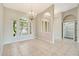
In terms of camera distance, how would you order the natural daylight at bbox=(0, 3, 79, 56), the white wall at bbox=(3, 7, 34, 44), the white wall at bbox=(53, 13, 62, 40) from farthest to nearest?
the white wall at bbox=(3, 7, 34, 44), the white wall at bbox=(53, 13, 62, 40), the natural daylight at bbox=(0, 3, 79, 56)

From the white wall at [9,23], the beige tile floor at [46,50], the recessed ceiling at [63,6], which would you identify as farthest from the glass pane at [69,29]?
the white wall at [9,23]

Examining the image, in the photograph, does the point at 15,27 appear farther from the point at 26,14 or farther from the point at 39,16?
the point at 39,16

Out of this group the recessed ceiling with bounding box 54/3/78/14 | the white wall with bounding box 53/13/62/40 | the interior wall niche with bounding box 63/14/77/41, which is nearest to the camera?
Result: the recessed ceiling with bounding box 54/3/78/14

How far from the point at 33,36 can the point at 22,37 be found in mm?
1027

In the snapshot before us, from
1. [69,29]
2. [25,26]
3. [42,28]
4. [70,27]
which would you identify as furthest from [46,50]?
[25,26]

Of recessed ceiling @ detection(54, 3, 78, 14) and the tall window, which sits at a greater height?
recessed ceiling @ detection(54, 3, 78, 14)

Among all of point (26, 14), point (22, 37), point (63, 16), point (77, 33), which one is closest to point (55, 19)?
point (63, 16)

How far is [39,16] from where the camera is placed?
6742mm

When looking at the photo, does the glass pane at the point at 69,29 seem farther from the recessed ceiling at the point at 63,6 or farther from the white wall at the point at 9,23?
the white wall at the point at 9,23

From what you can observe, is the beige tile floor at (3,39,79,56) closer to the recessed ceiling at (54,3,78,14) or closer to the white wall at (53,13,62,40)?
the white wall at (53,13,62,40)

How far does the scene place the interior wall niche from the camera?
4.70 meters

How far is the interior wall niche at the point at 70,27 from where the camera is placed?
470 cm

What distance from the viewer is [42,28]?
6.74 m

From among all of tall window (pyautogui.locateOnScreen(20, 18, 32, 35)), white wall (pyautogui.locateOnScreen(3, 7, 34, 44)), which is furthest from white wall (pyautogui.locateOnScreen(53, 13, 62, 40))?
white wall (pyautogui.locateOnScreen(3, 7, 34, 44))
